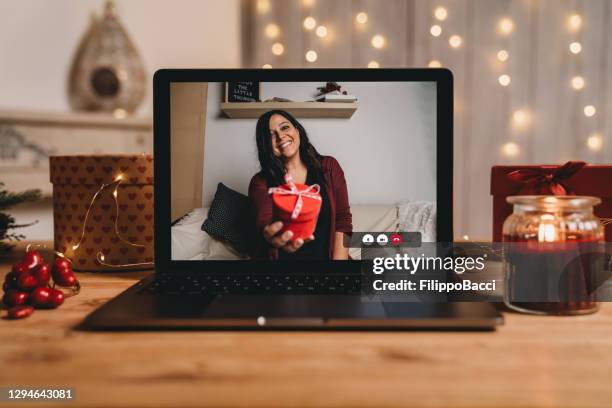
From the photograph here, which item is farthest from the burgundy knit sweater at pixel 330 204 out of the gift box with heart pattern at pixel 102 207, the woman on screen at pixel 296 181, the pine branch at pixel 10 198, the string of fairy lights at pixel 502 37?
the string of fairy lights at pixel 502 37

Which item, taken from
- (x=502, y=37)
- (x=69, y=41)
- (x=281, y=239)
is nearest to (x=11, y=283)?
(x=281, y=239)

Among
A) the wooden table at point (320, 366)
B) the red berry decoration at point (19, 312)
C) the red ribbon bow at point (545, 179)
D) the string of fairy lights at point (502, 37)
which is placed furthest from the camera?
the string of fairy lights at point (502, 37)

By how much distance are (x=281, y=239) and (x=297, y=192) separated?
0.24 ft

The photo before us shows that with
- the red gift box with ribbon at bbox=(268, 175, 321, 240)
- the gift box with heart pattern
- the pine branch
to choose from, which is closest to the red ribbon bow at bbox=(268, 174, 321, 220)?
the red gift box with ribbon at bbox=(268, 175, 321, 240)

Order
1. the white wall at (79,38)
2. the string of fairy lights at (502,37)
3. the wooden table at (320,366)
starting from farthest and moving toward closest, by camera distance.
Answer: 1. the string of fairy lights at (502,37)
2. the white wall at (79,38)
3. the wooden table at (320,366)

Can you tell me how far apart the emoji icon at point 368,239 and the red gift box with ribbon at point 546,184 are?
0.22 meters

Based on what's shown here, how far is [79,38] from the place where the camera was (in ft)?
6.24

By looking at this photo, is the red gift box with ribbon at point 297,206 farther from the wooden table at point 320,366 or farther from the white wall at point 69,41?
the white wall at point 69,41

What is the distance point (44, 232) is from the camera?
6.29 feet

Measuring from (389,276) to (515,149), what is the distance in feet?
5.97

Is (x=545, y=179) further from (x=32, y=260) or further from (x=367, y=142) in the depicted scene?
(x=32, y=260)

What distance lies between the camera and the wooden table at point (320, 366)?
1.12 feet

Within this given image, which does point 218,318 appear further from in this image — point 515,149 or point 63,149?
point 515,149

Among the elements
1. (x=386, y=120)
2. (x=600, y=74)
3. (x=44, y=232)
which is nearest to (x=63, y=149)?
(x=44, y=232)
